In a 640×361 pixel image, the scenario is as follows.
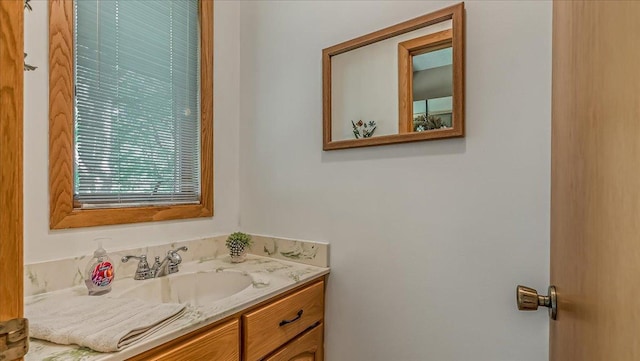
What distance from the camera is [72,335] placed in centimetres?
75

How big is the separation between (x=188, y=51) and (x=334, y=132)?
862mm

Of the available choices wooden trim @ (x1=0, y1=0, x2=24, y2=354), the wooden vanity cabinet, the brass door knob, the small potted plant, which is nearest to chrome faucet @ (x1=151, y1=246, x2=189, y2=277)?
the small potted plant

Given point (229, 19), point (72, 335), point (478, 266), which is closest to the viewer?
point (72, 335)

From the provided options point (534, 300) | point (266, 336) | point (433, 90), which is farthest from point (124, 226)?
point (534, 300)

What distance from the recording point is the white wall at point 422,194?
39.6 inches

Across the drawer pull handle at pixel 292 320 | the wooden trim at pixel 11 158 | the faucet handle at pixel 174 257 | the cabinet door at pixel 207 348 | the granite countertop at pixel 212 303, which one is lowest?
the drawer pull handle at pixel 292 320

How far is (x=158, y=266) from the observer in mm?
1360

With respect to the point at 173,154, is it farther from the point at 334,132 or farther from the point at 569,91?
the point at 569,91

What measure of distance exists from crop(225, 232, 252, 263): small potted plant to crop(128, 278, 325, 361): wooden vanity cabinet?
1.38 ft

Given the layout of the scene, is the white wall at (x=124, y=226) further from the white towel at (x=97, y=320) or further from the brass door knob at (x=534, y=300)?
the brass door knob at (x=534, y=300)

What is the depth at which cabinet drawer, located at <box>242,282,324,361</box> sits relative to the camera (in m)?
1.07

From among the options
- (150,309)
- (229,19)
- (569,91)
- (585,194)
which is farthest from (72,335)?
(229,19)

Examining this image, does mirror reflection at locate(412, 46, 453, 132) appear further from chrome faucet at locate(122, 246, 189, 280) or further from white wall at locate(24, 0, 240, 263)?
chrome faucet at locate(122, 246, 189, 280)

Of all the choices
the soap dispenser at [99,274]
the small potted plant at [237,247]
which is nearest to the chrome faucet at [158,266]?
the soap dispenser at [99,274]
